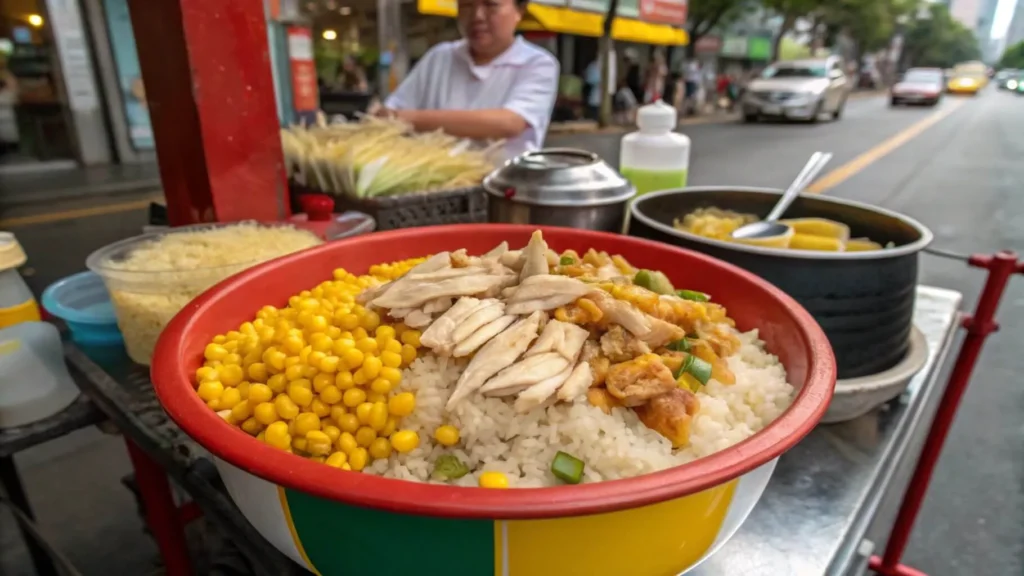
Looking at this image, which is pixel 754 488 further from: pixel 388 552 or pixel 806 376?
pixel 388 552

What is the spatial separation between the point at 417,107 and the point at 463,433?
10.2 ft

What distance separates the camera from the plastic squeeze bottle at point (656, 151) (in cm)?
228

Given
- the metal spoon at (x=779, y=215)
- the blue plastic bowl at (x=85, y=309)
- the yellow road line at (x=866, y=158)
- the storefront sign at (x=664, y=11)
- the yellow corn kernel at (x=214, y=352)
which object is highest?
the storefront sign at (x=664, y=11)

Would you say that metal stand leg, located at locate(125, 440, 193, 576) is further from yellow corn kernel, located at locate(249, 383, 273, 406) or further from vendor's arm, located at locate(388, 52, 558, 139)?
vendor's arm, located at locate(388, 52, 558, 139)

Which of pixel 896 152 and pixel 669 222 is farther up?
pixel 669 222

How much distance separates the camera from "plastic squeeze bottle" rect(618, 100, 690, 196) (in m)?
2.28

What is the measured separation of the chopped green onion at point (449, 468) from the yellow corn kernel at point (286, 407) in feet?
0.85

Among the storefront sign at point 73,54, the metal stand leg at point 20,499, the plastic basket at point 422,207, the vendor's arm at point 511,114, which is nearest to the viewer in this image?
the metal stand leg at point 20,499

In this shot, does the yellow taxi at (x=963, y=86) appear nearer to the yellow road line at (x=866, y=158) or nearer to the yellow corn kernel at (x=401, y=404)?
the yellow road line at (x=866, y=158)

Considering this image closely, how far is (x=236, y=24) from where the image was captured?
184cm

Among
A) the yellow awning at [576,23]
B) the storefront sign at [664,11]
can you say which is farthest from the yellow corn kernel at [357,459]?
the storefront sign at [664,11]

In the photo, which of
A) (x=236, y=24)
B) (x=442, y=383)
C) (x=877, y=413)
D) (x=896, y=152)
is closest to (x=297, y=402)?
(x=442, y=383)

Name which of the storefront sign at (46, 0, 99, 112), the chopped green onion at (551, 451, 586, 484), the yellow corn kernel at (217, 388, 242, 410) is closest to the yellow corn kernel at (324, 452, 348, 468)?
the yellow corn kernel at (217, 388, 242, 410)

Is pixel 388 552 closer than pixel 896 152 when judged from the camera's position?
Yes
